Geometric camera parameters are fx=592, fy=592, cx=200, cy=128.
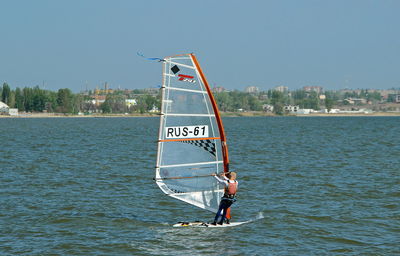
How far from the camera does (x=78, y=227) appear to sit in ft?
57.5

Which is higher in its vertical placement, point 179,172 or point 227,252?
point 179,172

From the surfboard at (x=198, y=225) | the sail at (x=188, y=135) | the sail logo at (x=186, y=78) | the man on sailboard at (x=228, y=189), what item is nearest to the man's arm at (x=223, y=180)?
the man on sailboard at (x=228, y=189)

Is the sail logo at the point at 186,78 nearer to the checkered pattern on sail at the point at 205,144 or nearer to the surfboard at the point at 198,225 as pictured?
the checkered pattern on sail at the point at 205,144

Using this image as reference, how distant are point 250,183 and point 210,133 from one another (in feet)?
36.1

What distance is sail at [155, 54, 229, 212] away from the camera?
625 inches

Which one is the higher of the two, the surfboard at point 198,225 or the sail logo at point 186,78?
the sail logo at point 186,78

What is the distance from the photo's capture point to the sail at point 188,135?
52.1 feet

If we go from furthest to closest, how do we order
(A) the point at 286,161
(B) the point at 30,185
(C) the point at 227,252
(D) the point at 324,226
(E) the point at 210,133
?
1. (A) the point at 286,161
2. (B) the point at 30,185
3. (D) the point at 324,226
4. (E) the point at 210,133
5. (C) the point at 227,252

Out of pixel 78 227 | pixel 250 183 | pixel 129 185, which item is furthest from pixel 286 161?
pixel 78 227

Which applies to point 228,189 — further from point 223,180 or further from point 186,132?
point 186,132

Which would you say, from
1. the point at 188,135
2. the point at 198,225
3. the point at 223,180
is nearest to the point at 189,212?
the point at 198,225

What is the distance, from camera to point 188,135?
644 inches

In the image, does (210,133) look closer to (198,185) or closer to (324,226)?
(198,185)

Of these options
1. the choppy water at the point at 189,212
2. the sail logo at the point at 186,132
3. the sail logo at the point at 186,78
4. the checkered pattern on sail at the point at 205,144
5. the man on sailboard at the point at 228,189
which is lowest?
the choppy water at the point at 189,212
